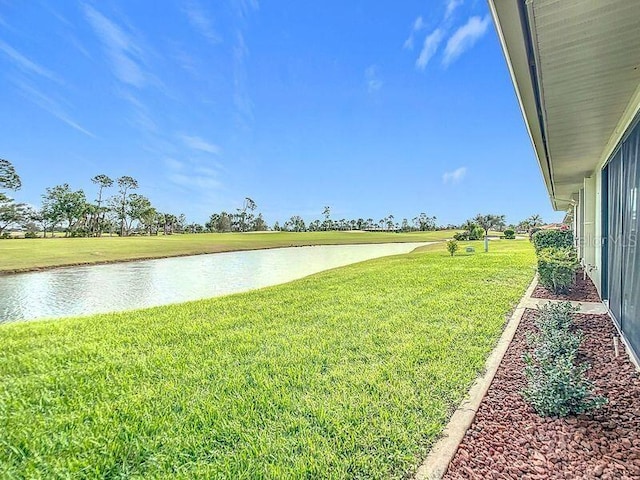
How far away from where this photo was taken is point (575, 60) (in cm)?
256

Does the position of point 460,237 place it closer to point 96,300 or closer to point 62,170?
point 96,300

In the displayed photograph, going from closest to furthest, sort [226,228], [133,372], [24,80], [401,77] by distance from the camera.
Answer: [133,372], [401,77], [24,80], [226,228]

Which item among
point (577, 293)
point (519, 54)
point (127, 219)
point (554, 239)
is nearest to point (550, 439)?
point (519, 54)

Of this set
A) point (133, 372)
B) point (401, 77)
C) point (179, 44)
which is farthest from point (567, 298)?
point (179, 44)

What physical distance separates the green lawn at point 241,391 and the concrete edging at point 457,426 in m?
0.06

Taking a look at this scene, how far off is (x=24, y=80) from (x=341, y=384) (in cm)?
3075

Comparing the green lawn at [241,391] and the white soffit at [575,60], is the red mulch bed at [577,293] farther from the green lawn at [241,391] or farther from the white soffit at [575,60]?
the white soffit at [575,60]

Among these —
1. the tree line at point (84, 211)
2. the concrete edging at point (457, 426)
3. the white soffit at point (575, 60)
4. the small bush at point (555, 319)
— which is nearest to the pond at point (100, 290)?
the concrete edging at point (457, 426)

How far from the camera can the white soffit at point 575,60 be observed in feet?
6.61

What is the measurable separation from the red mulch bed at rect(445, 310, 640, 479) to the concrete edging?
0.04 meters

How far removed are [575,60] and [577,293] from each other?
5.62 meters

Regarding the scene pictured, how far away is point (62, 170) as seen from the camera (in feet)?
164

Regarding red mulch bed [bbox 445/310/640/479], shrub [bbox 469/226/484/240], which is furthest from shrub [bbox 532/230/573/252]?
shrub [bbox 469/226/484/240]

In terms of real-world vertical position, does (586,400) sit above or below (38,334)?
above
